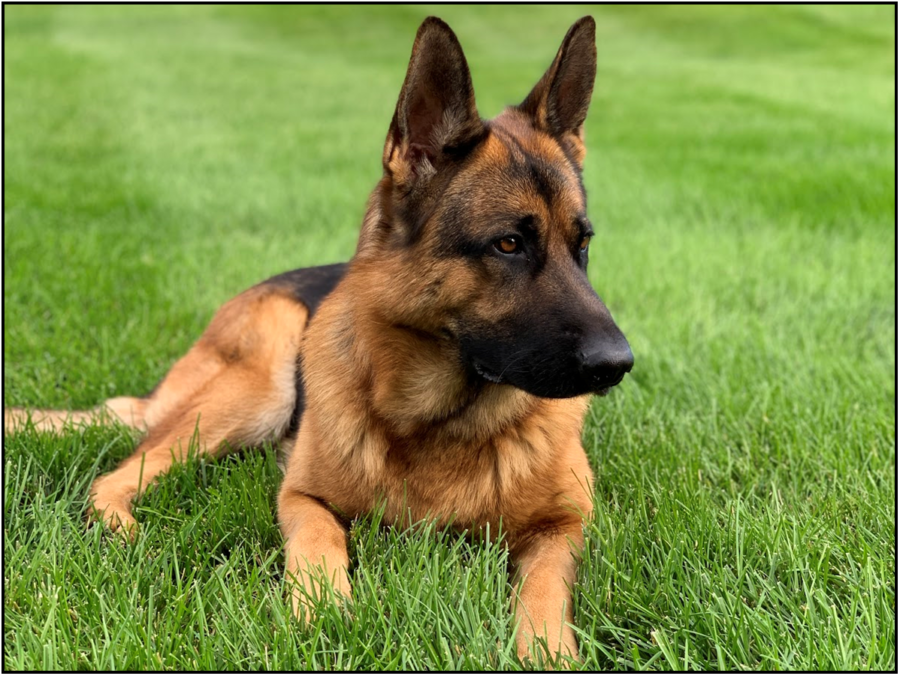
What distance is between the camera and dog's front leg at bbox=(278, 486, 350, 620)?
238cm

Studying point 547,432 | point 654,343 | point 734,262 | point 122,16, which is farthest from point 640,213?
point 122,16

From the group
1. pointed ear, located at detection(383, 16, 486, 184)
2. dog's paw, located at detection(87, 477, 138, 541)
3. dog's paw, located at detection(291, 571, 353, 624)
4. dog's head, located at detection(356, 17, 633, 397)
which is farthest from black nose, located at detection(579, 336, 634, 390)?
dog's paw, located at detection(87, 477, 138, 541)

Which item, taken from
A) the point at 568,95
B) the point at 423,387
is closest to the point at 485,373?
the point at 423,387

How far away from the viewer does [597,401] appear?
4250 millimetres

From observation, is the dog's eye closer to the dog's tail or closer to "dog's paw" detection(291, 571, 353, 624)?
"dog's paw" detection(291, 571, 353, 624)

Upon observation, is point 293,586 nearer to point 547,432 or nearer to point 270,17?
point 547,432

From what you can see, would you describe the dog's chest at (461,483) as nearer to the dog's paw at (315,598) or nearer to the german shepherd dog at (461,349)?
the german shepherd dog at (461,349)

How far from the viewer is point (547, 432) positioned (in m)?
3.00

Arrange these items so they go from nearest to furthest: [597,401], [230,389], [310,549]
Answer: [310,549] < [230,389] < [597,401]

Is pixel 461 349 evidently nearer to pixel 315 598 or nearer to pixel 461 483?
pixel 461 483

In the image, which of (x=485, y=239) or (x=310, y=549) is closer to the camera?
(x=310, y=549)

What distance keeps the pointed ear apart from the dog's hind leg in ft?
4.01

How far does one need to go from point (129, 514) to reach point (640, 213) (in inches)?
266

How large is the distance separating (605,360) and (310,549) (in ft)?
3.59
